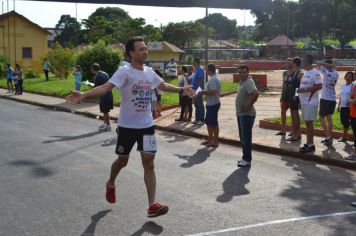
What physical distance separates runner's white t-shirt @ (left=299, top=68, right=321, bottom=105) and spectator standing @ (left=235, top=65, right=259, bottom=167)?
139 cm

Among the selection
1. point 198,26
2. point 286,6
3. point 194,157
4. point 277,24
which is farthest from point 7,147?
point 277,24

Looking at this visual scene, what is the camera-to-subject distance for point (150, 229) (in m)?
5.75

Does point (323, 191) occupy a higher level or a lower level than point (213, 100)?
lower

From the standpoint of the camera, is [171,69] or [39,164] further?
[171,69]

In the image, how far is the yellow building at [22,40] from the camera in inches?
2226

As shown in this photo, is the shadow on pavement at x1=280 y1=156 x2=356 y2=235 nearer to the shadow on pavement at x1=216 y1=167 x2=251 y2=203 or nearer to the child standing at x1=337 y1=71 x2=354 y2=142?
the shadow on pavement at x1=216 y1=167 x2=251 y2=203

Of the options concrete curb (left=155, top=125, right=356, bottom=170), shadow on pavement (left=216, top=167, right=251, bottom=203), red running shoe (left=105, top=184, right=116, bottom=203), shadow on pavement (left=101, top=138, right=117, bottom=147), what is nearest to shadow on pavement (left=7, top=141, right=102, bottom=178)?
shadow on pavement (left=101, top=138, right=117, bottom=147)

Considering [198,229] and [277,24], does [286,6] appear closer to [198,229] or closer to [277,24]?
[277,24]

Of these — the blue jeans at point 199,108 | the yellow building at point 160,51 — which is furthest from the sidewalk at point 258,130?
the yellow building at point 160,51

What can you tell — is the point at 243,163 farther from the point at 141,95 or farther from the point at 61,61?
the point at 61,61

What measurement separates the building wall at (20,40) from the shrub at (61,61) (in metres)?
16.3

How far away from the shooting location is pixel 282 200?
276 inches

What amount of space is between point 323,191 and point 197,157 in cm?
328

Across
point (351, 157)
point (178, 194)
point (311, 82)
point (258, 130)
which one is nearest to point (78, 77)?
point (258, 130)
